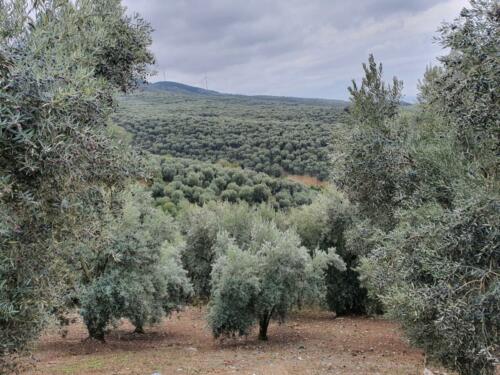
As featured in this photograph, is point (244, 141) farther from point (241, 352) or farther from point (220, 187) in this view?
point (241, 352)

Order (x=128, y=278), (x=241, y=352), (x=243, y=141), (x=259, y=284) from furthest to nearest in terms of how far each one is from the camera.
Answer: (x=243, y=141) → (x=259, y=284) → (x=128, y=278) → (x=241, y=352)

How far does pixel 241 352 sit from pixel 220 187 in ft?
127

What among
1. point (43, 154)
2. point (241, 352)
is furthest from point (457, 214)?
point (241, 352)

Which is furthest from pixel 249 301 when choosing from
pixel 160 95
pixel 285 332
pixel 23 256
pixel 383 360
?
pixel 160 95

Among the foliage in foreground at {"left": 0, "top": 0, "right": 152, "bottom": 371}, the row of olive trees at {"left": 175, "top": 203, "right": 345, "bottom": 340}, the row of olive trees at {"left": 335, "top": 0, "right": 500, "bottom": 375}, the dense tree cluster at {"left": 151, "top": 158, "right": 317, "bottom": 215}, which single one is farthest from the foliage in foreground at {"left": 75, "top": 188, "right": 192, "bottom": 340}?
the dense tree cluster at {"left": 151, "top": 158, "right": 317, "bottom": 215}

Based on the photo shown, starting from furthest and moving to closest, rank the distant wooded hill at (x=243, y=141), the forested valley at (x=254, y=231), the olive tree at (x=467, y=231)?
the distant wooded hill at (x=243, y=141), the olive tree at (x=467, y=231), the forested valley at (x=254, y=231)

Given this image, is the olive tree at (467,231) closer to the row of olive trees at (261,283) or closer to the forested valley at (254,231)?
the forested valley at (254,231)

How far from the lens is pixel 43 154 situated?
14.4ft

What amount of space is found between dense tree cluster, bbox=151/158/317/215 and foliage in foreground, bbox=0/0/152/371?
41.6 meters

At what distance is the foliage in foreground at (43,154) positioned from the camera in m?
4.37

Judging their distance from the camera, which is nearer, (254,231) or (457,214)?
(457,214)

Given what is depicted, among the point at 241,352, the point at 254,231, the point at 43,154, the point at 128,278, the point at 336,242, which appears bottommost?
the point at 241,352

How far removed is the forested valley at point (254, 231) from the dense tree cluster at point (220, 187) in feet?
76.6

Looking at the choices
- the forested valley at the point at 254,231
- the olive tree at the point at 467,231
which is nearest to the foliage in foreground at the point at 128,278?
the forested valley at the point at 254,231
